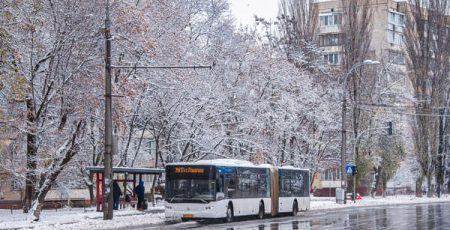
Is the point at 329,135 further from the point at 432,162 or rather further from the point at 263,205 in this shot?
the point at 263,205

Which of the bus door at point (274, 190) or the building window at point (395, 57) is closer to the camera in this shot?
the bus door at point (274, 190)

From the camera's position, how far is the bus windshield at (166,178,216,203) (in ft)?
123

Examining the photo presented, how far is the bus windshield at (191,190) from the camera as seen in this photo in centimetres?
3734

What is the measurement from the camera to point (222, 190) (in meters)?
38.2

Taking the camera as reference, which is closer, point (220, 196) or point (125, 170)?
point (220, 196)

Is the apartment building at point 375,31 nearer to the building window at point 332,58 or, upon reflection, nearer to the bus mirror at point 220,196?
the building window at point 332,58

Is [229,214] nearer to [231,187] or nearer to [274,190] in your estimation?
[231,187]

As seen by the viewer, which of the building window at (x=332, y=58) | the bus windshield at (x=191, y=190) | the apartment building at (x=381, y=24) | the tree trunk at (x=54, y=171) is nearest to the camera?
the tree trunk at (x=54, y=171)

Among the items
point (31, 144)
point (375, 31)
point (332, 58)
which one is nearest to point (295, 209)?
point (31, 144)

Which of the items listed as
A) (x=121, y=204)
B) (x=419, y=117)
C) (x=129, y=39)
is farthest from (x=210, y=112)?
(x=419, y=117)

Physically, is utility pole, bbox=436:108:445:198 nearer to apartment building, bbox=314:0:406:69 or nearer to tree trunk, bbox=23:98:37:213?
apartment building, bbox=314:0:406:69

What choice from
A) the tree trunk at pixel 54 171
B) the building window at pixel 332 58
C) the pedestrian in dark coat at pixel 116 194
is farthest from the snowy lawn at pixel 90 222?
the building window at pixel 332 58

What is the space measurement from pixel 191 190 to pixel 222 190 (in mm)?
1532

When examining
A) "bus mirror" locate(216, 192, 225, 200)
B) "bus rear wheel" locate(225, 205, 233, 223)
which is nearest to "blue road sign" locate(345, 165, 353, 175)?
"bus rear wheel" locate(225, 205, 233, 223)
